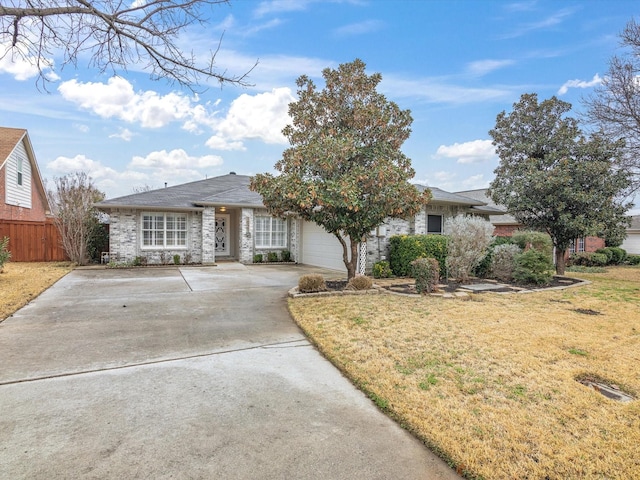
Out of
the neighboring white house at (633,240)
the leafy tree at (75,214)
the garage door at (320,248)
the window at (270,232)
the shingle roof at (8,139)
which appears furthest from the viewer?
the neighboring white house at (633,240)

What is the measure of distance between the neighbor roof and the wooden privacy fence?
12.4 feet

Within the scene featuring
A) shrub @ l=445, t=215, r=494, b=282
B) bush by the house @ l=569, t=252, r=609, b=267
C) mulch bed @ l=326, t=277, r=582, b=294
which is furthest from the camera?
bush by the house @ l=569, t=252, r=609, b=267

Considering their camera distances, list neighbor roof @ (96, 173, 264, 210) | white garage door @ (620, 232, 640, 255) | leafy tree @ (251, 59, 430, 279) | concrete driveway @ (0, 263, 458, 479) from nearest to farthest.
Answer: concrete driveway @ (0, 263, 458, 479), leafy tree @ (251, 59, 430, 279), neighbor roof @ (96, 173, 264, 210), white garage door @ (620, 232, 640, 255)

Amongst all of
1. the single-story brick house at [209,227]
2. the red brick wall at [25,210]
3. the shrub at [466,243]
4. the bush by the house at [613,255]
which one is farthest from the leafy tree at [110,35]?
the bush by the house at [613,255]

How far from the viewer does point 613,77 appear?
12016mm

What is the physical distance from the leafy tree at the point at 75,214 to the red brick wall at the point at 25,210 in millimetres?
3472

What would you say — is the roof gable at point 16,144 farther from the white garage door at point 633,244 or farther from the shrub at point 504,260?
the white garage door at point 633,244

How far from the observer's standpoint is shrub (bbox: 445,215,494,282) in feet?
33.0

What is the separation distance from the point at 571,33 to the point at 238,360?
42.7ft

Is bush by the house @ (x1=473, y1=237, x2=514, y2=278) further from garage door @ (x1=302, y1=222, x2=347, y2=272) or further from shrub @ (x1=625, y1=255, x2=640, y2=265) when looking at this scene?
shrub @ (x1=625, y1=255, x2=640, y2=265)

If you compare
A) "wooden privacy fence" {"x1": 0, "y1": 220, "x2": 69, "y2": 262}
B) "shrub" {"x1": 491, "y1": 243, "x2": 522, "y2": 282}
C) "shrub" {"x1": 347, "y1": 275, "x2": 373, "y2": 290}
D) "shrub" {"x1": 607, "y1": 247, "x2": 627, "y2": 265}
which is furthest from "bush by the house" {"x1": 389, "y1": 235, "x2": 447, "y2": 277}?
"shrub" {"x1": 607, "y1": 247, "x2": 627, "y2": 265}

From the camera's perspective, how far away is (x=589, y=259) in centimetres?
1927

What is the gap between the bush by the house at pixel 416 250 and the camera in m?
11.6

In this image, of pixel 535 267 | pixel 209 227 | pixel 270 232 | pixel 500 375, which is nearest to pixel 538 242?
pixel 535 267
